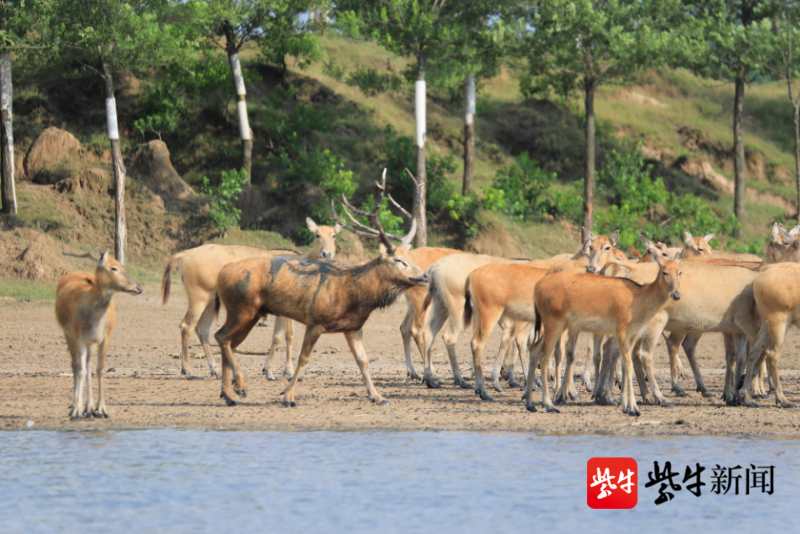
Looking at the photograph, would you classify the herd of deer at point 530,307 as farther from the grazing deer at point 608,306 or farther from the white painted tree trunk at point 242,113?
the white painted tree trunk at point 242,113

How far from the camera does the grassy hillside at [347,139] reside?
33.7 m

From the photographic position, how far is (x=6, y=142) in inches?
1297

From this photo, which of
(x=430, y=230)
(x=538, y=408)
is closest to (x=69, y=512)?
(x=538, y=408)

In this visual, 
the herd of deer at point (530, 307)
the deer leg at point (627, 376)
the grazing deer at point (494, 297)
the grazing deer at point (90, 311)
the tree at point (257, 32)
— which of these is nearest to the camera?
the grazing deer at point (90, 311)

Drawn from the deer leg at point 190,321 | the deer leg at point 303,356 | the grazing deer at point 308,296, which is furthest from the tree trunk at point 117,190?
the deer leg at point 303,356

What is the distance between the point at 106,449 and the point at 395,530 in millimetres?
3869

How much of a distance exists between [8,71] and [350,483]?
23.1 meters

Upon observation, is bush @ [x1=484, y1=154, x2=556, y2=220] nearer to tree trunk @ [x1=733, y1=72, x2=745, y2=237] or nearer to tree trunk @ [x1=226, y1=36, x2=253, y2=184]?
tree trunk @ [x1=733, y1=72, x2=745, y2=237]

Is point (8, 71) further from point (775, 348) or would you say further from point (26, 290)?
point (775, 348)

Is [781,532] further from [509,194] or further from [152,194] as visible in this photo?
[509,194]

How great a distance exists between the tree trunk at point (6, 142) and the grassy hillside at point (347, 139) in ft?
1.51

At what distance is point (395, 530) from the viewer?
11188 millimetres

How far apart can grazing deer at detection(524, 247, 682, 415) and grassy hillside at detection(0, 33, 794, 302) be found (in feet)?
45.6

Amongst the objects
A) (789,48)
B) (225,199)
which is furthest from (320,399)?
(789,48)
